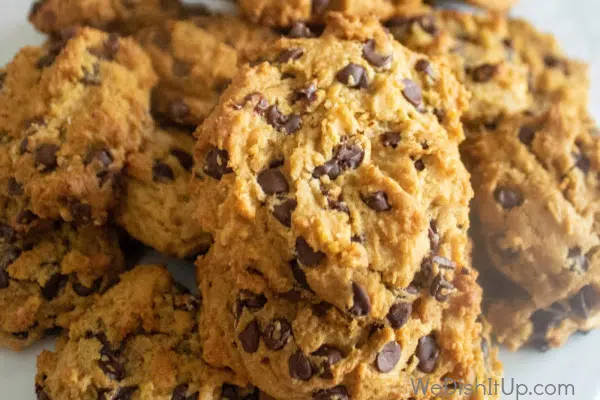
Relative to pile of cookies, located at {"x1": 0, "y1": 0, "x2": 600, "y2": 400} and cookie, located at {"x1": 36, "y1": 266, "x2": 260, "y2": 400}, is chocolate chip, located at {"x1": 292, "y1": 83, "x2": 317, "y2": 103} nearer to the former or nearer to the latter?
pile of cookies, located at {"x1": 0, "y1": 0, "x2": 600, "y2": 400}

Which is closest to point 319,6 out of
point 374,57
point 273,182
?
point 374,57

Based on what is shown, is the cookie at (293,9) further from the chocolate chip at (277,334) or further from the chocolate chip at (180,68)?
the chocolate chip at (277,334)

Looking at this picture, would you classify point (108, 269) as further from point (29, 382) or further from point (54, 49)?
point (54, 49)

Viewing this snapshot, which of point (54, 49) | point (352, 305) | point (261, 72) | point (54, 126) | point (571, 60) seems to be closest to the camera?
point (352, 305)

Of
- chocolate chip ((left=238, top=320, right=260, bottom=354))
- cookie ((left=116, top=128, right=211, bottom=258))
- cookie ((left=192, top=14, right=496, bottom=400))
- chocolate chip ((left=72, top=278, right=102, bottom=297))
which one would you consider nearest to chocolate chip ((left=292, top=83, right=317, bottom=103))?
cookie ((left=192, top=14, right=496, bottom=400))

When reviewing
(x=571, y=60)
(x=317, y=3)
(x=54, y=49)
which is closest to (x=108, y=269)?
(x=54, y=49)

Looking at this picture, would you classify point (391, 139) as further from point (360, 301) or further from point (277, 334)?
point (277, 334)

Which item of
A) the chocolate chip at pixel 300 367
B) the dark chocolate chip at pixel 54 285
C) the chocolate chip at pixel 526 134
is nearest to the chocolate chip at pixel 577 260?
the chocolate chip at pixel 526 134
